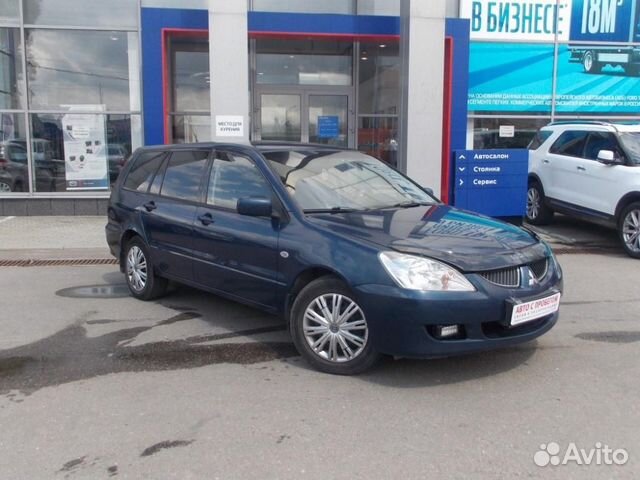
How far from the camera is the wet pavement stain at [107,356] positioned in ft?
14.8

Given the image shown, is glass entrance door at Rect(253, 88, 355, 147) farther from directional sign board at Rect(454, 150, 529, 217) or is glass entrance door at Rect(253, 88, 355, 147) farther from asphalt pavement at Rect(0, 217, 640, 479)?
asphalt pavement at Rect(0, 217, 640, 479)

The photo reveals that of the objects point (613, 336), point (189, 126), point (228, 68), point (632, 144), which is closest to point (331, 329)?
point (613, 336)

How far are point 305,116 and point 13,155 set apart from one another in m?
6.32

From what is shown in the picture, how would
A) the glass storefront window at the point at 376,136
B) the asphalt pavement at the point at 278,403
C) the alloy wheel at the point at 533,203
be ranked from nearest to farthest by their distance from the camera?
the asphalt pavement at the point at 278,403 < the alloy wheel at the point at 533,203 < the glass storefront window at the point at 376,136

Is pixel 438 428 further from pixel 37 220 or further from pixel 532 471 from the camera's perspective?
pixel 37 220

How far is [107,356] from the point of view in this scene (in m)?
4.91

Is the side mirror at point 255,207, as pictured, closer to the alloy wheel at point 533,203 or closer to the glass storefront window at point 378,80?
the alloy wheel at point 533,203

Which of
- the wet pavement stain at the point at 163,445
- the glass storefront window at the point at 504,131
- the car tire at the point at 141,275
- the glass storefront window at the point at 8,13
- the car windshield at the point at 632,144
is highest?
the glass storefront window at the point at 8,13

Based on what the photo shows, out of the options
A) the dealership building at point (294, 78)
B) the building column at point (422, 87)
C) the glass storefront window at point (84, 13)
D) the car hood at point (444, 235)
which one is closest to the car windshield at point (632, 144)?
the dealership building at point (294, 78)

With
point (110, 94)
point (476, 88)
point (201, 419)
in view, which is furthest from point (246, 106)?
point (201, 419)

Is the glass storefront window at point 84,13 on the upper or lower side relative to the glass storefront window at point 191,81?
upper

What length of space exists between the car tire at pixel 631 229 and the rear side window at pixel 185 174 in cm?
633

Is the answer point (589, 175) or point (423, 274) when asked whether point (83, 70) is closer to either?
point (589, 175)

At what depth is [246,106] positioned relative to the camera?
11453 millimetres
